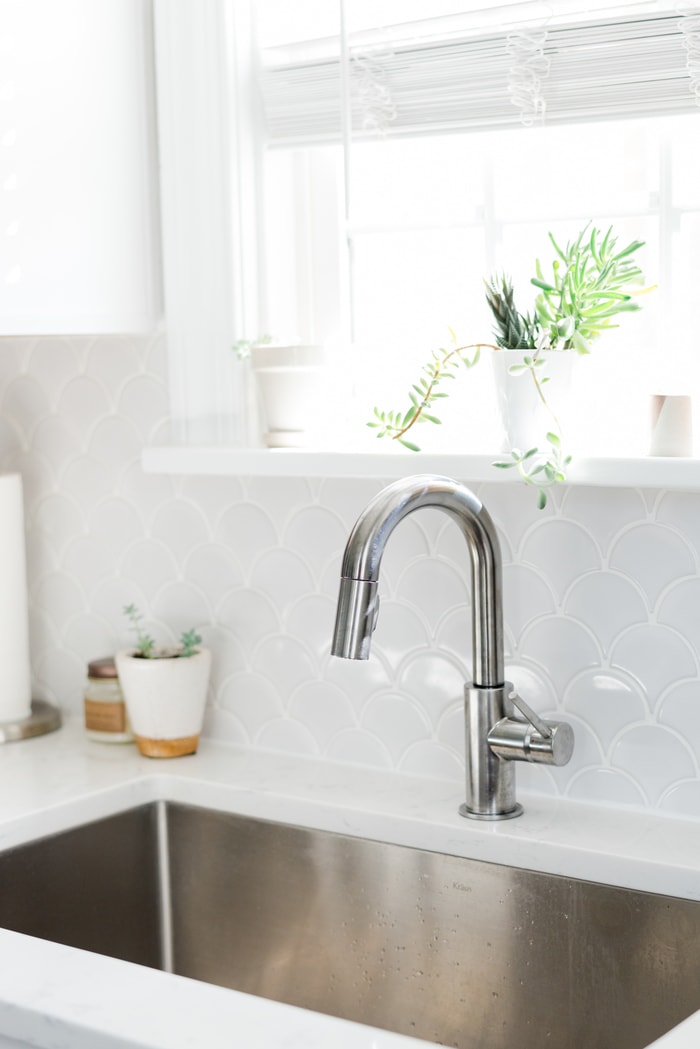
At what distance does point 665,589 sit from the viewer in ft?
4.52

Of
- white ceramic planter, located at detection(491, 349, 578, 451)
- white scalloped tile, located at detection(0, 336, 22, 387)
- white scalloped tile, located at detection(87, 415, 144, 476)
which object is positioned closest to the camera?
white ceramic planter, located at detection(491, 349, 578, 451)

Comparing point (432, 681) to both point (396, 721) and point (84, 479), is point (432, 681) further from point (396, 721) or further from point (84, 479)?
point (84, 479)

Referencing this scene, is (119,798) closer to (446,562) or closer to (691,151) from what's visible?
(446,562)

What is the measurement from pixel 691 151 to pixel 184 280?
623mm

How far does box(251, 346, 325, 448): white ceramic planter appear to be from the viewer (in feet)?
5.02

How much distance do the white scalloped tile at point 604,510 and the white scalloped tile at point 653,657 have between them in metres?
0.10

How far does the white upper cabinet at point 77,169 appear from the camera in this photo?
1461mm

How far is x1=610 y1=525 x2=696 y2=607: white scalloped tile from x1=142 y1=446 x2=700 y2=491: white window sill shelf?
0.25 feet

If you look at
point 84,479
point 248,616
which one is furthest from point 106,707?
point 84,479

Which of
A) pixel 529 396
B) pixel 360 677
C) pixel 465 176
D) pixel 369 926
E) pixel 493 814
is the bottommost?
pixel 369 926

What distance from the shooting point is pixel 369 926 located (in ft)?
4.67

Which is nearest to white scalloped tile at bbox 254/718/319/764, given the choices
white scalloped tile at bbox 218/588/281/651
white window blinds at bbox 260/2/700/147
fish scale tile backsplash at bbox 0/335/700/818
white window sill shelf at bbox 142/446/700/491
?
fish scale tile backsplash at bbox 0/335/700/818

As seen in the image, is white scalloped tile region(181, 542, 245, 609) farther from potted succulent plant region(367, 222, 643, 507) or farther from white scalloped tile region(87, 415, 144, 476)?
potted succulent plant region(367, 222, 643, 507)

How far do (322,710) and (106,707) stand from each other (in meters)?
0.29
